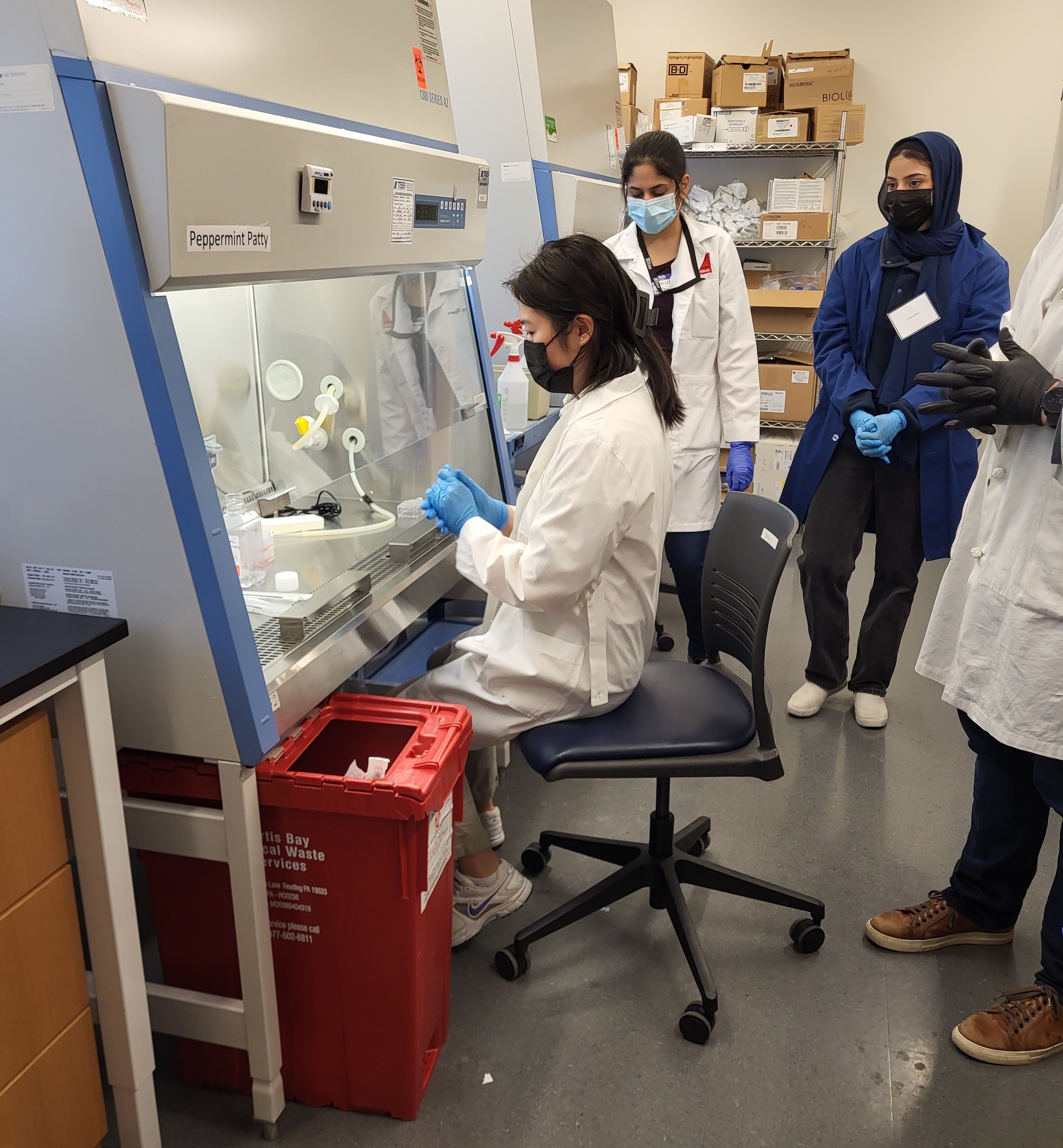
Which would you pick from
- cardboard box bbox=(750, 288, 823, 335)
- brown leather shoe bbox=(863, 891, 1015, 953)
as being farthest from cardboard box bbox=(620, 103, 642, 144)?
brown leather shoe bbox=(863, 891, 1015, 953)

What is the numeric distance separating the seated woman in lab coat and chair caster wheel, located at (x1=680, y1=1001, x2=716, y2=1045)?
1.72 feet

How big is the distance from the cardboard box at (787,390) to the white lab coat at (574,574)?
314 centimetres

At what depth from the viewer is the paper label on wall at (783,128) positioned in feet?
14.8

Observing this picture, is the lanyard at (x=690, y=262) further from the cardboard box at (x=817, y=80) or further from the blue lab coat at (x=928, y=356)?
the cardboard box at (x=817, y=80)

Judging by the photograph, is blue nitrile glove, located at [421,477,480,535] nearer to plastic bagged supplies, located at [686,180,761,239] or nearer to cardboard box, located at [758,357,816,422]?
cardboard box, located at [758,357,816,422]

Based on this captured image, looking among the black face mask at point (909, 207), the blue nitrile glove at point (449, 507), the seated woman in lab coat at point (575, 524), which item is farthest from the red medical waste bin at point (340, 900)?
the black face mask at point (909, 207)

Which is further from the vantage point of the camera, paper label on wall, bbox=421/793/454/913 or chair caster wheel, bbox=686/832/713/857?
chair caster wheel, bbox=686/832/713/857

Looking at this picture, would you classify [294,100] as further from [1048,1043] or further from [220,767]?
[1048,1043]

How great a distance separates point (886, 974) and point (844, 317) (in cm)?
176

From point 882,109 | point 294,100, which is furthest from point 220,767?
point 882,109

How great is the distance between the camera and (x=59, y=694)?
3.86 feet

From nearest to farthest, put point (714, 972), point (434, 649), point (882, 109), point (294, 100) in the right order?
point (294, 100)
point (714, 972)
point (434, 649)
point (882, 109)

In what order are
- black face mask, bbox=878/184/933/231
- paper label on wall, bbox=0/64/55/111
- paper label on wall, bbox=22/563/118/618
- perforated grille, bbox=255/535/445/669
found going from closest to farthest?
paper label on wall, bbox=0/64/55/111
paper label on wall, bbox=22/563/118/618
perforated grille, bbox=255/535/445/669
black face mask, bbox=878/184/933/231

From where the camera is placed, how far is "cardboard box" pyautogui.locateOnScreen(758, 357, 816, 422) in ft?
15.1
